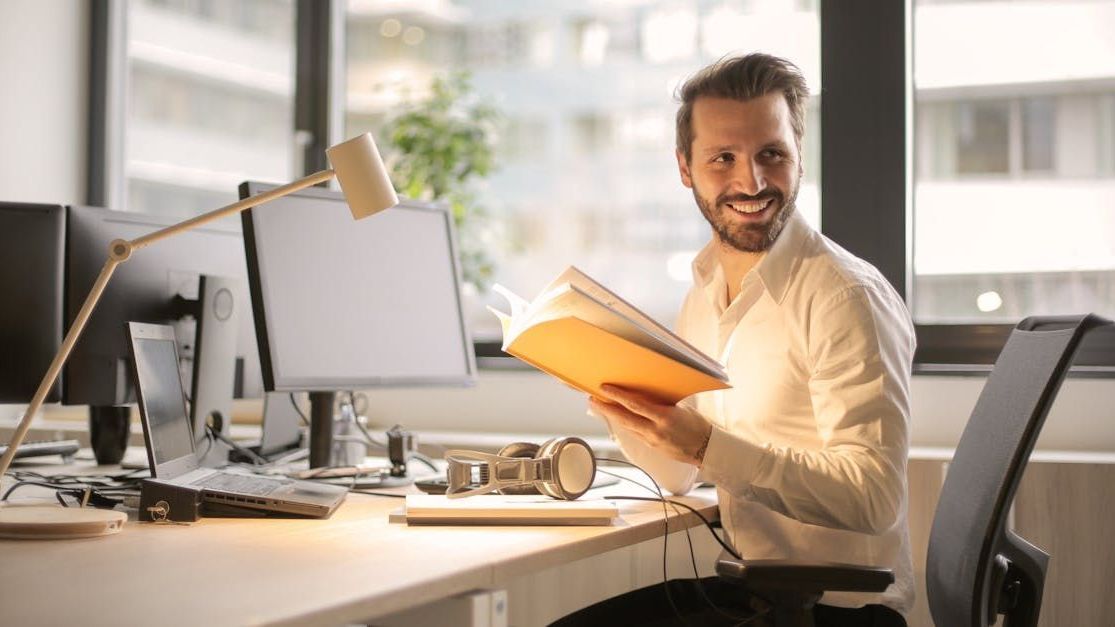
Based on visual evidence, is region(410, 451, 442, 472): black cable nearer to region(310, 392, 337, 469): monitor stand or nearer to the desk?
region(310, 392, 337, 469): monitor stand

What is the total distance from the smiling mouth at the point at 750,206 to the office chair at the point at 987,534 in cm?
46

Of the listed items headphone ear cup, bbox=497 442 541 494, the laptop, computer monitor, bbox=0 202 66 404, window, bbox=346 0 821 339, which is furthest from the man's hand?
window, bbox=346 0 821 339

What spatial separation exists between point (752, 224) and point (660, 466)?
443mm

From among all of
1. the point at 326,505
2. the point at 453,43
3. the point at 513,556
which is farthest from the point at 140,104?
the point at 513,556

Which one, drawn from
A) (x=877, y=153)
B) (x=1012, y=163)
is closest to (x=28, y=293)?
(x=877, y=153)

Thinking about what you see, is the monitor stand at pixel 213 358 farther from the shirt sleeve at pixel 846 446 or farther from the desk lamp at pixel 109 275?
the shirt sleeve at pixel 846 446

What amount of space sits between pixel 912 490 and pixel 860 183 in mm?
850

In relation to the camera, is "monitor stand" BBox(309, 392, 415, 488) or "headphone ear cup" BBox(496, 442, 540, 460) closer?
"headphone ear cup" BBox(496, 442, 540, 460)

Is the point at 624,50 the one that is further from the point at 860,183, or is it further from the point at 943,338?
the point at 943,338

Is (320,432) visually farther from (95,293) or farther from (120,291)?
(95,293)

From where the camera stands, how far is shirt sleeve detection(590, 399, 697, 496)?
1.92 metres

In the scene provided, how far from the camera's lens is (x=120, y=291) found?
209 cm

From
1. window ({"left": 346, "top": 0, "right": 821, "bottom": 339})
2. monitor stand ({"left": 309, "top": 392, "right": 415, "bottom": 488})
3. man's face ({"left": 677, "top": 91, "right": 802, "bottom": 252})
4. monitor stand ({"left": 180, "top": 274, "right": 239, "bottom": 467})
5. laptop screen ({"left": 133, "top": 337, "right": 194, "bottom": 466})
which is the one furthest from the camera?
window ({"left": 346, "top": 0, "right": 821, "bottom": 339})

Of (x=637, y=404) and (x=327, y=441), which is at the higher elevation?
(x=637, y=404)
